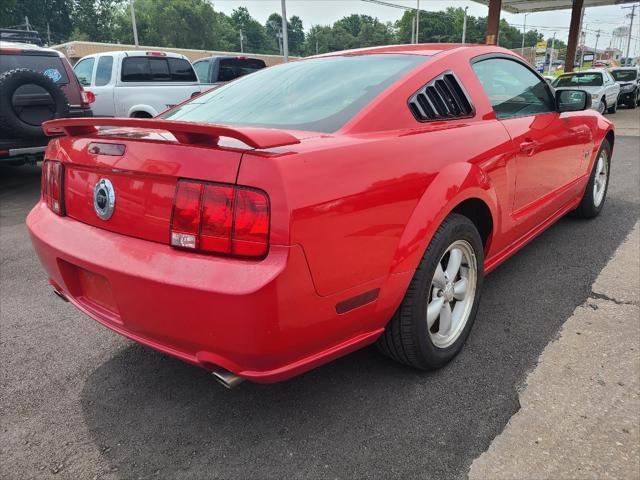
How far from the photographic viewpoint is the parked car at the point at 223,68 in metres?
11.0

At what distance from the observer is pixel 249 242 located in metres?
1.61

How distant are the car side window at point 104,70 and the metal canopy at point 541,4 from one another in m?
17.0

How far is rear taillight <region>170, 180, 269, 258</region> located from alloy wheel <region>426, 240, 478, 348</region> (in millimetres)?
970

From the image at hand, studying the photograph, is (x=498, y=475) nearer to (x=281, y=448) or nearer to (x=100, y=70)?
(x=281, y=448)

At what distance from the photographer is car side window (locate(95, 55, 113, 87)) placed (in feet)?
29.9

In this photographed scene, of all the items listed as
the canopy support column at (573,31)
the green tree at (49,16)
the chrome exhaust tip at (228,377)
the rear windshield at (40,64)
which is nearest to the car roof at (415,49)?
the chrome exhaust tip at (228,377)

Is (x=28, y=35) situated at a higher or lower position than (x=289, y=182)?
higher

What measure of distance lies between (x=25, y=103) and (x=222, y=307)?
228 inches

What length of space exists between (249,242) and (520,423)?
1359 mm

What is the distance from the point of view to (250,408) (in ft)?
7.24

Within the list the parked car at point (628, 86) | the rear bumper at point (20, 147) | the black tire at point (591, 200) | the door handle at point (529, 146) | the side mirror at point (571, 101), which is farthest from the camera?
the parked car at point (628, 86)

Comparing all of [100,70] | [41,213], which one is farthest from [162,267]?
[100,70]

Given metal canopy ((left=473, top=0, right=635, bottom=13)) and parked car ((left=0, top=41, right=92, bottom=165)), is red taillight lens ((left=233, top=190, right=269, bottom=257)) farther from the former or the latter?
metal canopy ((left=473, top=0, right=635, bottom=13))

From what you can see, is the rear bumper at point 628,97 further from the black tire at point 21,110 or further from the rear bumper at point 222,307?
the rear bumper at point 222,307
